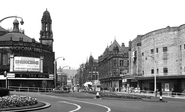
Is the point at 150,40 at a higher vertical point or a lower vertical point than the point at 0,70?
higher

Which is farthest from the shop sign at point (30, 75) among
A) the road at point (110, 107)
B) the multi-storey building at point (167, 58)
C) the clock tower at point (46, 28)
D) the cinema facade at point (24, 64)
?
the road at point (110, 107)

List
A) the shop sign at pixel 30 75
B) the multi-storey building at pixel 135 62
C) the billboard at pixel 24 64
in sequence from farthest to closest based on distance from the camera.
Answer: the multi-storey building at pixel 135 62 < the billboard at pixel 24 64 < the shop sign at pixel 30 75

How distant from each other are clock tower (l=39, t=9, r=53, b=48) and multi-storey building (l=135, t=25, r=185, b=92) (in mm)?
35539

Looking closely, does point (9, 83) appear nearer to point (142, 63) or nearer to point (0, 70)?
point (0, 70)

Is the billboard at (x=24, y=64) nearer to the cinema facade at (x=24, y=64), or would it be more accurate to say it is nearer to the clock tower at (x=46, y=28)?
the cinema facade at (x=24, y=64)

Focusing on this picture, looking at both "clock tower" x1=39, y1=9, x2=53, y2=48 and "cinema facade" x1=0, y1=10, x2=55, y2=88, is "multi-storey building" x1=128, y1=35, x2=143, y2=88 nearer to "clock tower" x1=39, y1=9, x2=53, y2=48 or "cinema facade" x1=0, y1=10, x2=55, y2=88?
"cinema facade" x1=0, y1=10, x2=55, y2=88

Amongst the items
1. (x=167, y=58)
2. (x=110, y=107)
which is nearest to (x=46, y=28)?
(x=167, y=58)

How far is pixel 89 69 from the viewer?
165 m

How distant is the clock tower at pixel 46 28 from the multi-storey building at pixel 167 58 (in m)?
35.5

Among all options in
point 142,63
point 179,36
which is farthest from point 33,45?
point 179,36

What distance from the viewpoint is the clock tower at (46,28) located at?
291 feet

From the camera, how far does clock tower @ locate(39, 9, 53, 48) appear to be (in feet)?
291

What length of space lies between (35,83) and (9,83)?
21.5 feet

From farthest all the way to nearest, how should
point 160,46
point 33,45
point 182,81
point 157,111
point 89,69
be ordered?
point 89,69, point 33,45, point 160,46, point 182,81, point 157,111
